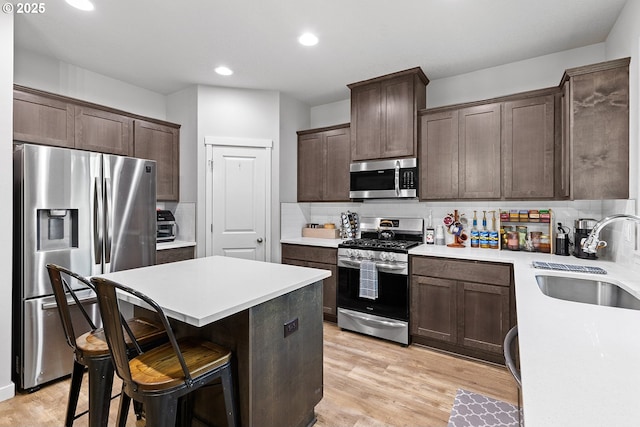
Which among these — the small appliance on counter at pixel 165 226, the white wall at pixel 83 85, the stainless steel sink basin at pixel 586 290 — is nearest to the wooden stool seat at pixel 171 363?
Result: the stainless steel sink basin at pixel 586 290

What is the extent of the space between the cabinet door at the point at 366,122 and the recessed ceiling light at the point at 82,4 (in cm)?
242

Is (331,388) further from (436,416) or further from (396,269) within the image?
(396,269)

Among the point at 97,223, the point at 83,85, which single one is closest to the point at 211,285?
the point at 97,223

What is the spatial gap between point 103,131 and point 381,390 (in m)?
3.48

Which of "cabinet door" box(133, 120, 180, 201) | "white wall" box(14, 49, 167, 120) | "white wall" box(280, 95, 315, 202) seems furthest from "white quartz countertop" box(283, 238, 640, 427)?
"white wall" box(14, 49, 167, 120)

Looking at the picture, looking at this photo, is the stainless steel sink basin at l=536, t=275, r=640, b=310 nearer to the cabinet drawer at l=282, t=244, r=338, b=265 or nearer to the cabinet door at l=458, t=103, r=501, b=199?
the cabinet door at l=458, t=103, r=501, b=199

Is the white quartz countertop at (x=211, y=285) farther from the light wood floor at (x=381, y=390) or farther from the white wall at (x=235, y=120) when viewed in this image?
the white wall at (x=235, y=120)

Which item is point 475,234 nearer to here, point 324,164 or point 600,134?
point 600,134

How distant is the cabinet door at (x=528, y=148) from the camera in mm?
2680

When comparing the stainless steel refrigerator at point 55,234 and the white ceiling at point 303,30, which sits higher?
the white ceiling at point 303,30

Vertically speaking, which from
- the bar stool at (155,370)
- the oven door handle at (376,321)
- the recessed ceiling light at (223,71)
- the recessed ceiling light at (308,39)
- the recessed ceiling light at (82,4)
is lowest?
the oven door handle at (376,321)

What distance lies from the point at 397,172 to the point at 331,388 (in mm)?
2126

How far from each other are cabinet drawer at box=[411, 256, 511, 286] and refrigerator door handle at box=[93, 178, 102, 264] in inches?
107

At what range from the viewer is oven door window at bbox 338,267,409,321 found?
2.99 metres
